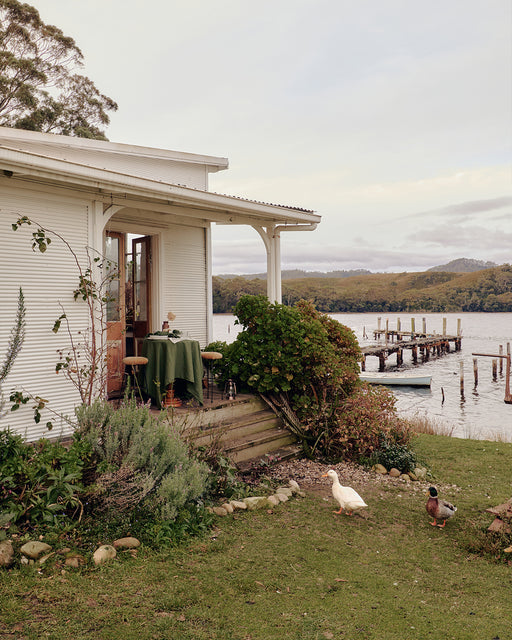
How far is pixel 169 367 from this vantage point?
7145 millimetres

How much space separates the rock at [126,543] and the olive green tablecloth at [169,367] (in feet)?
9.67

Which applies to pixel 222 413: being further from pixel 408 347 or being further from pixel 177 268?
pixel 408 347

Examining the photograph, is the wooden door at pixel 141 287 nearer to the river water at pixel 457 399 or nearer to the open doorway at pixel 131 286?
the open doorway at pixel 131 286

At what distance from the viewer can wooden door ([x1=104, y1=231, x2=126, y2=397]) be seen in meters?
8.20

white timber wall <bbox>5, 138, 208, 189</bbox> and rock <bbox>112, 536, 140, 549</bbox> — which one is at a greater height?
white timber wall <bbox>5, 138, 208, 189</bbox>

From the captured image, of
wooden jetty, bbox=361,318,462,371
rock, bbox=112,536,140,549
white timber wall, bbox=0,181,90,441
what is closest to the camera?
rock, bbox=112,536,140,549

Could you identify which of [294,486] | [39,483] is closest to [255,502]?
[294,486]

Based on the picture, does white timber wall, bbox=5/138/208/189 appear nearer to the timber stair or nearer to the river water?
the river water

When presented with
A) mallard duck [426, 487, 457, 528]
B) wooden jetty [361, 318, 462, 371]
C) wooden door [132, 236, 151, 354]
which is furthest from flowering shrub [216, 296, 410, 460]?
wooden jetty [361, 318, 462, 371]

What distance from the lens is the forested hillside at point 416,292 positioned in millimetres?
69938

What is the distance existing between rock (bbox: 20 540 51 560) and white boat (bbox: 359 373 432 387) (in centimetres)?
2505

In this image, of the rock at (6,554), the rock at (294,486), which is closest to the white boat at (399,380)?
the rock at (294,486)

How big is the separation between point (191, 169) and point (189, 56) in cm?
688

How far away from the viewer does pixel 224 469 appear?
590 centimetres
